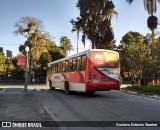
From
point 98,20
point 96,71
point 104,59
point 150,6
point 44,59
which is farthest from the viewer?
point 44,59

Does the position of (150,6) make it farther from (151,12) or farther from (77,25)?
(77,25)

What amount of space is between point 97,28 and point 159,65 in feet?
42.9

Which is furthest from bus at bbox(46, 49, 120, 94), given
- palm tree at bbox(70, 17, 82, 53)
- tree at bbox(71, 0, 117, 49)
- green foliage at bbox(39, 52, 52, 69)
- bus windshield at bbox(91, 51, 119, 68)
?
green foliage at bbox(39, 52, 52, 69)

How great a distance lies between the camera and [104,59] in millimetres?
21562

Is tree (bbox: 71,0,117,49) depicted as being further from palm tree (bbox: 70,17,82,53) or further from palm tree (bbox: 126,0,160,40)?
palm tree (bbox: 126,0,160,40)

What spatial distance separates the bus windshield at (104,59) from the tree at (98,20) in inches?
955

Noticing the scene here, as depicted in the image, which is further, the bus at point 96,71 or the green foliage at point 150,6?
the green foliage at point 150,6

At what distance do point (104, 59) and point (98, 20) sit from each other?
26.1 metres

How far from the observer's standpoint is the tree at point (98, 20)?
4631 cm

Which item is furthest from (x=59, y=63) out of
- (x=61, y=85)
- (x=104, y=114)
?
(x=104, y=114)

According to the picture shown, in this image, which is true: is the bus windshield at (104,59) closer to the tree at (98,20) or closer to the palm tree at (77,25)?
the tree at (98,20)

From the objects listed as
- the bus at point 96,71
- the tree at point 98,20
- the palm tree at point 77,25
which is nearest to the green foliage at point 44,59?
the palm tree at point 77,25

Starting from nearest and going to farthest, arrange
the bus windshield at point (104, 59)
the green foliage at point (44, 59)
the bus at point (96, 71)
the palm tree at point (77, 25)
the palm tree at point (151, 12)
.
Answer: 1. the bus at point (96, 71)
2. the bus windshield at point (104, 59)
3. the palm tree at point (151, 12)
4. the palm tree at point (77, 25)
5. the green foliage at point (44, 59)

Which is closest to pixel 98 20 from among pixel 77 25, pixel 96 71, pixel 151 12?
pixel 77 25
